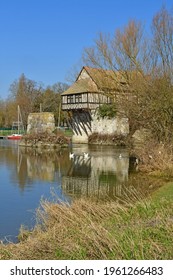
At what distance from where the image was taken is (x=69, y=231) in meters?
6.48

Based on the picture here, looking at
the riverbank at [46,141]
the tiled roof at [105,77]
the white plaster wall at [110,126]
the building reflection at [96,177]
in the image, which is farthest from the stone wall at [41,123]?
the tiled roof at [105,77]

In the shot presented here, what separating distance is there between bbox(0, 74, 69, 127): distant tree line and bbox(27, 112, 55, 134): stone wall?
20.3m

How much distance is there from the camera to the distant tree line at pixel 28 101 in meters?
62.7

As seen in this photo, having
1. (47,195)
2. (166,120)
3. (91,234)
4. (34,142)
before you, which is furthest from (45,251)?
(34,142)

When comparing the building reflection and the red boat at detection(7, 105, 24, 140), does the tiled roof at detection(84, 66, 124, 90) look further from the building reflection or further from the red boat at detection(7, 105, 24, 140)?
the red boat at detection(7, 105, 24, 140)

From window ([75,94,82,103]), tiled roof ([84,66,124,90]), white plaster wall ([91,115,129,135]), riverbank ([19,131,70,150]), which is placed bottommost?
riverbank ([19,131,70,150])

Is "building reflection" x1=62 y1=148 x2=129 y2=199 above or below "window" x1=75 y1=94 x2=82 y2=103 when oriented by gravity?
below

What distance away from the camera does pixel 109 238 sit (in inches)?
207

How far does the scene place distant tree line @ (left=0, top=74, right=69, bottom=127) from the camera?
62688 mm

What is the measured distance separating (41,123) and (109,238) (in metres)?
35.5

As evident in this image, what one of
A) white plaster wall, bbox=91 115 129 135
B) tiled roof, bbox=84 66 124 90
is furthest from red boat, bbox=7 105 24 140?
tiled roof, bbox=84 66 124 90

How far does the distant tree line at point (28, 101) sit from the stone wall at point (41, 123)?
800 inches

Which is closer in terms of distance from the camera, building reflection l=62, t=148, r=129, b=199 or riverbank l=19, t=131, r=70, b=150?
building reflection l=62, t=148, r=129, b=199

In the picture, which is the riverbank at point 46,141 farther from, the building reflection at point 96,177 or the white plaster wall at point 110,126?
the building reflection at point 96,177
